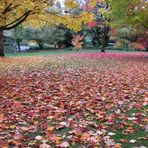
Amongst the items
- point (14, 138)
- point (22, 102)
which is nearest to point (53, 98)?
point (22, 102)

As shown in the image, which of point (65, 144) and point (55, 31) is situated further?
point (55, 31)

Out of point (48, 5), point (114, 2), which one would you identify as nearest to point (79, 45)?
point (114, 2)

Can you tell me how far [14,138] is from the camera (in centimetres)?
484

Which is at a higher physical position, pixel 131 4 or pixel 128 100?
pixel 131 4

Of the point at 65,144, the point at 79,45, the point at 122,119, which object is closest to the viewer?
the point at 65,144

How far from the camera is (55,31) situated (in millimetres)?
41062

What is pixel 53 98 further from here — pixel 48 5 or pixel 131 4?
pixel 131 4

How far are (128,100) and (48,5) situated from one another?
557 cm

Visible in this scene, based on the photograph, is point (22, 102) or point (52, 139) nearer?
A: point (52, 139)

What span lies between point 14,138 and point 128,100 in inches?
135

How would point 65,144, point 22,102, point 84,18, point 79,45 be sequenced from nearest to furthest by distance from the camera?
point 65,144 < point 22,102 < point 84,18 < point 79,45

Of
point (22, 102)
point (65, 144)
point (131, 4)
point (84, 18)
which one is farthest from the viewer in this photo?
point (131, 4)

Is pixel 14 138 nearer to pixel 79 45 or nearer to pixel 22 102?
pixel 22 102

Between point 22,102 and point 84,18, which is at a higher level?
point 84,18
